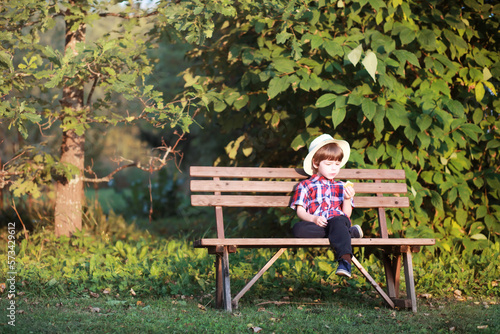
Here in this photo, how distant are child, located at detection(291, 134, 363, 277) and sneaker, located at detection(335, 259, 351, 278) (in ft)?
0.84

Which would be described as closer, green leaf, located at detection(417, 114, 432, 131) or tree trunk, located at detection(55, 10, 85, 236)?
green leaf, located at detection(417, 114, 432, 131)

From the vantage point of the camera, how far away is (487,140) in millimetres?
5195

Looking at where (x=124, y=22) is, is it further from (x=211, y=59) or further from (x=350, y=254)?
(x=350, y=254)

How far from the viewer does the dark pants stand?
3.70 metres

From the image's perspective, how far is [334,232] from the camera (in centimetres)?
379

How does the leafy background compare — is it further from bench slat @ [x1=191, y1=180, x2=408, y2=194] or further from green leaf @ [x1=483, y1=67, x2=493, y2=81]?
bench slat @ [x1=191, y1=180, x2=408, y2=194]

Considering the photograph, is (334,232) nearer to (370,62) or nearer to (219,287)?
(219,287)

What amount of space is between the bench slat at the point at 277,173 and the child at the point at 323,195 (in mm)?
106

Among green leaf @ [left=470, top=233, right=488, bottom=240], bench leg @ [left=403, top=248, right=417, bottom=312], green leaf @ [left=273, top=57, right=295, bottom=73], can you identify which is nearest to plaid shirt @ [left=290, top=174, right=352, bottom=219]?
bench leg @ [left=403, top=248, right=417, bottom=312]

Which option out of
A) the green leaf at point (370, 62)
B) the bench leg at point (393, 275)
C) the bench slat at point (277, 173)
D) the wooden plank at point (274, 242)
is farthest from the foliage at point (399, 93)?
the wooden plank at point (274, 242)

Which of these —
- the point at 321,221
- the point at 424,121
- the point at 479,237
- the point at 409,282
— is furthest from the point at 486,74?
the point at 321,221

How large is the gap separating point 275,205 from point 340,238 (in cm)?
73

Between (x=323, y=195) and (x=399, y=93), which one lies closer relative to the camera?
(x=323, y=195)

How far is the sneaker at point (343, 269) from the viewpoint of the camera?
3629 mm
